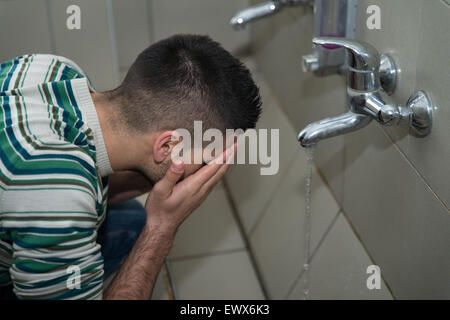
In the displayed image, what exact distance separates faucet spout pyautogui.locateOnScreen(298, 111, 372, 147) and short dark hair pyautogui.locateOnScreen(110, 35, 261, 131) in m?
0.13

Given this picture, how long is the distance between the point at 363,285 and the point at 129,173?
1.69ft

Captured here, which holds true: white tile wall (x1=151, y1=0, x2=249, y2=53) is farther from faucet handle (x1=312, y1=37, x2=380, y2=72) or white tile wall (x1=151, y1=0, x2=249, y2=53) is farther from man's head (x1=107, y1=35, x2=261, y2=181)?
faucet handle (x1=312, y1=37, x2=380, y2=72)

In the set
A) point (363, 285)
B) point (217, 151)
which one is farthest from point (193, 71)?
point (363, 285)

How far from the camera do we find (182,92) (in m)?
0.97

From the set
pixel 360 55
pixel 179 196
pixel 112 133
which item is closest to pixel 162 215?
pixel 179 196

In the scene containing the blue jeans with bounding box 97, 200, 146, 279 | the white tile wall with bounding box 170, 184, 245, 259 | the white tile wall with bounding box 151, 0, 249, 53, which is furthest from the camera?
the white tile wall with bounding box 151, 0, 249, 53

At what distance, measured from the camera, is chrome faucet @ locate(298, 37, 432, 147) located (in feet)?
2.77

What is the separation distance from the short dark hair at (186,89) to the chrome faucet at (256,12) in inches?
6.0

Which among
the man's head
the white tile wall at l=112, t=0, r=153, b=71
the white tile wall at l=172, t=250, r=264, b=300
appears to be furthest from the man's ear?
the white tile wall at l=112, t=0, r=153, b=71

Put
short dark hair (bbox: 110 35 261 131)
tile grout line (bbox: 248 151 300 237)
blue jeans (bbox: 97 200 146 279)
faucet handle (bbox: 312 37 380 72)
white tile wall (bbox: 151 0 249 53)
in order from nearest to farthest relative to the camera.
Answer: faucet handle (bbox: 312 37 380 72), short dark hair (bbox: 110 35 261 131), blue jeans (bbox: 97 200 146 279), tile grout line (bbox: 248 151 300 237), white tile wall (bbox: 151 0 249 53)

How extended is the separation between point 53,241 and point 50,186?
8 cm

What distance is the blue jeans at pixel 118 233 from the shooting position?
1.28 m

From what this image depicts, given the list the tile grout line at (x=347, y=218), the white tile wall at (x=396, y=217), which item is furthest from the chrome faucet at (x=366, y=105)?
the tile grout line at (x=347, y=218)
